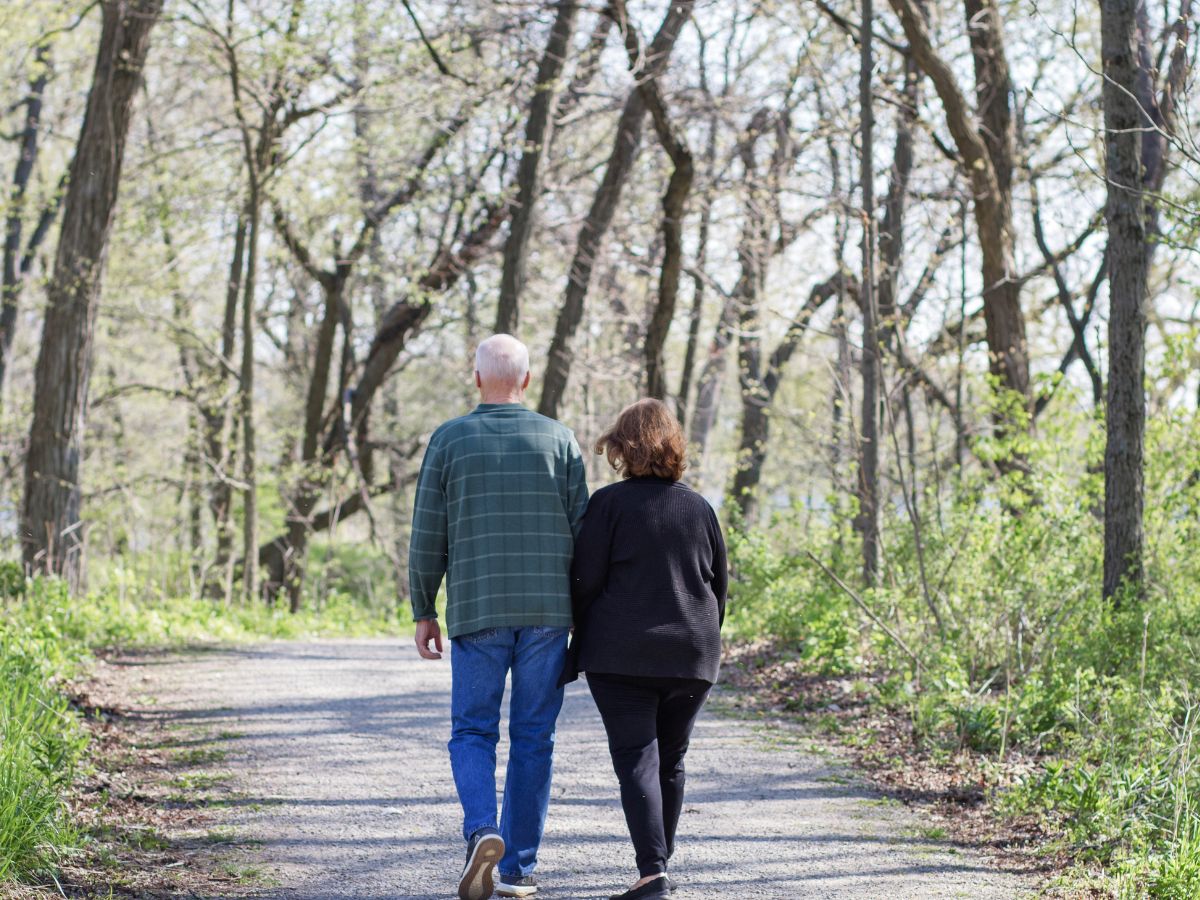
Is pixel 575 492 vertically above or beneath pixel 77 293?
beneath

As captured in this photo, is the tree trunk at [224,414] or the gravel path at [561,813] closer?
the gravel path at [561,813]

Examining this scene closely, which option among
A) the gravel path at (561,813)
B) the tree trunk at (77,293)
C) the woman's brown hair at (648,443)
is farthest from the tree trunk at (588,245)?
the woman's brown hair at (648,443)

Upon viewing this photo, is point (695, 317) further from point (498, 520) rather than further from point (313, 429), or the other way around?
point (498, 520)

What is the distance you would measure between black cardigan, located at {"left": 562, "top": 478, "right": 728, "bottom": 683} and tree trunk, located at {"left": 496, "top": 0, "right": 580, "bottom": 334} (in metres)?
9.93

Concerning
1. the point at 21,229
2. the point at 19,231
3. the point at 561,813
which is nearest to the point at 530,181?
the point at 561,813

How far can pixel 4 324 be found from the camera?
23953 mm

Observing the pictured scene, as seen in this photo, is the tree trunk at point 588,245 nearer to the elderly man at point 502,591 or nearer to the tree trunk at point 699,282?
the tree trunk at point 699,282

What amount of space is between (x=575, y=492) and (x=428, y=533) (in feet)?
1.81

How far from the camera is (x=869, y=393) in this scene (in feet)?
34.3

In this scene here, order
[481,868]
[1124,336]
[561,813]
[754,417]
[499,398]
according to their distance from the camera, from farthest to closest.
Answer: [754,417]
[1124,336]
[561,813]
[499,398]
[481,868]

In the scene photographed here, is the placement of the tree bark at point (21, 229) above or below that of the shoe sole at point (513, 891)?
above

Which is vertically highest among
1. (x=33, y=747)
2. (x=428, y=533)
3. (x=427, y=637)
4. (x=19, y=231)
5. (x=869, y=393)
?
(x=19, y=231)

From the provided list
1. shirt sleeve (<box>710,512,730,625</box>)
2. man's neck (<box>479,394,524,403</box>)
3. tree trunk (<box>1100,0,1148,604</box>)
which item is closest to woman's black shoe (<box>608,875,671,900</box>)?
shirt sleeve (<box>710,512,730,625</box>)

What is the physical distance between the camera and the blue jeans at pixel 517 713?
14.6 ft
